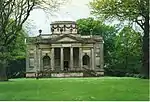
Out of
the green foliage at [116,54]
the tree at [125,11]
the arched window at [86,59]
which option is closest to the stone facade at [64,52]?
the arched window at [86,59]

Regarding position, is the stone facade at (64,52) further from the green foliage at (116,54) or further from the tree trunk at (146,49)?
the tree trunk at (146,49)

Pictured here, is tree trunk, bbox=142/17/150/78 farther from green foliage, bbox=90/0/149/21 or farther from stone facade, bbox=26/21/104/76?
stone facade, bbox=26/21/104/76

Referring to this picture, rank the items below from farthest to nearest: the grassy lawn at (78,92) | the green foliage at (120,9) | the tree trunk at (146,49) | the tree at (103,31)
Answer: the tree at (103,31)
the tree trunk at (146,49)
the green foliage at (120,9)
the grassy lawn at (78,92)

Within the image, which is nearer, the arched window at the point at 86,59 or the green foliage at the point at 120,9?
the green foliage at the point at 120,9

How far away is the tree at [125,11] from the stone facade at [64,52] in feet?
118

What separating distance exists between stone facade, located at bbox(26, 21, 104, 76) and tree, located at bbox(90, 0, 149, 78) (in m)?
36.1

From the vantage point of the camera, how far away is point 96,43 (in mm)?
76312

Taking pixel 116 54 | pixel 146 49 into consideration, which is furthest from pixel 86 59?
pixel 146 49

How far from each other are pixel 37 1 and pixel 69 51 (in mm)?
39819

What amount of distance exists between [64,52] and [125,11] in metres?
43.4

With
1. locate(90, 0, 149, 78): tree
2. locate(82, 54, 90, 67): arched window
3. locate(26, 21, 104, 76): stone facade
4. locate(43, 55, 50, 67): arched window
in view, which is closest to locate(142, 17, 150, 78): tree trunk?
locate(90, 0, 149, 78): tree

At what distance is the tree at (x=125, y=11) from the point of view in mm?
34906

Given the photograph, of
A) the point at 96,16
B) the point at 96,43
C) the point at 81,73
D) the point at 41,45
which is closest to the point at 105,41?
the point at 96,43

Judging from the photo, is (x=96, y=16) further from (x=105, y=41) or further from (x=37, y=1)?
(x=105, y=41)
